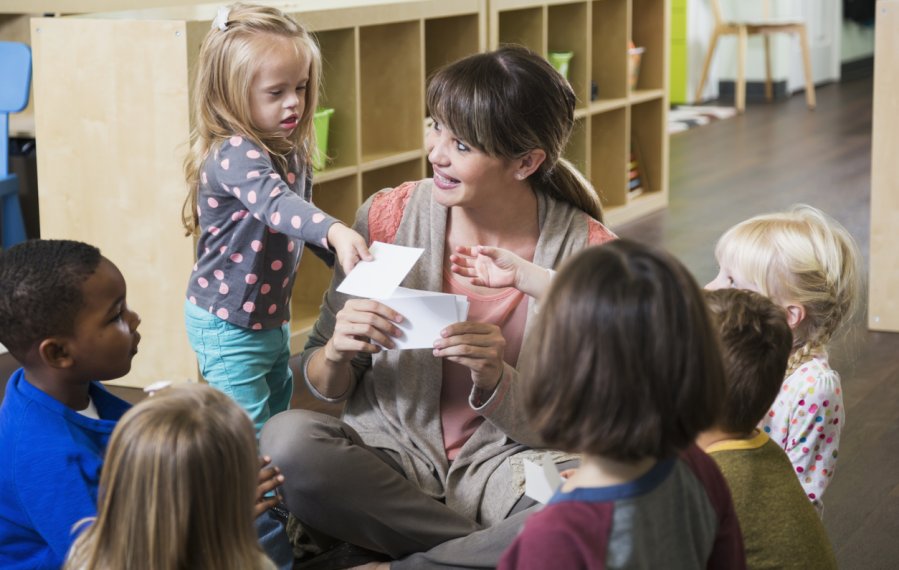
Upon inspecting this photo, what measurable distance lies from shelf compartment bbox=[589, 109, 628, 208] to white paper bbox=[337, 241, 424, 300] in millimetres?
3496

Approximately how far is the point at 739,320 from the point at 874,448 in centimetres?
150

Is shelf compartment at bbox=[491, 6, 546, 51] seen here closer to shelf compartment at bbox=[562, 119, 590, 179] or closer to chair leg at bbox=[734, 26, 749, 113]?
shelf compartment at bbox=[562, 119, 590, 179]

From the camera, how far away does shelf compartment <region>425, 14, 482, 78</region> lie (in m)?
4.28

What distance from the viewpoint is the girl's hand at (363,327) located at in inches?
73.5

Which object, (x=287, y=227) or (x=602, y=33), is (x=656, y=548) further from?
(x=602, y=33)

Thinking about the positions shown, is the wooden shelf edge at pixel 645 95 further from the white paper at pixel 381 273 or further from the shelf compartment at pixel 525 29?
the white paper at pixel 381 273

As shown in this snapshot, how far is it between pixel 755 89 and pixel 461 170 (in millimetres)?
7551

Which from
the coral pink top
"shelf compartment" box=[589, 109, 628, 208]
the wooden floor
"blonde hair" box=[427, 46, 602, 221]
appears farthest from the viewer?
"shelf compartment" box=[589, 109, 628, 208]

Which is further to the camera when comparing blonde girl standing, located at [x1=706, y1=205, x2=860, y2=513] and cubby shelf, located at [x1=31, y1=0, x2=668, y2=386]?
cubby shelf, located at [x1=31, y1=0, x2=668, y2=386]

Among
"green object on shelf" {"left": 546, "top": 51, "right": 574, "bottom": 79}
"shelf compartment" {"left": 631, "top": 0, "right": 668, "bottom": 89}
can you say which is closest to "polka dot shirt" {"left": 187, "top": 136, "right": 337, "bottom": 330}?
"green object on shelf" {"left": 546, "top": 51, "right": 574, "bottom": 79}

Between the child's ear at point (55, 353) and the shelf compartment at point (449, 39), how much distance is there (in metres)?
2.78

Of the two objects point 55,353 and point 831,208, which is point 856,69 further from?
point 55,353

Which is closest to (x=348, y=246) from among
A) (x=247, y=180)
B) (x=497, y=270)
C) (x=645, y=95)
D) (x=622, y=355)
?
(x=497, y=270)

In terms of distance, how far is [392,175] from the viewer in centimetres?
410
